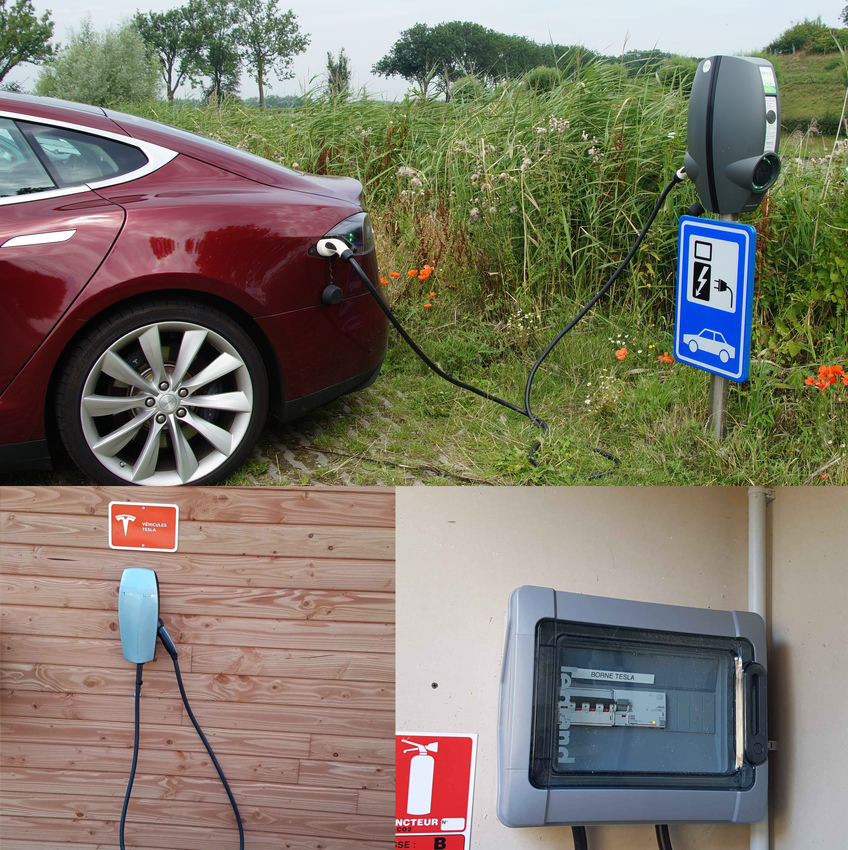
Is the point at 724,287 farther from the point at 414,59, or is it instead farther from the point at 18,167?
the point at 18,167

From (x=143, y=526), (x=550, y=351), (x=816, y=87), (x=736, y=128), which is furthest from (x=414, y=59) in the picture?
(x=143, y=526)

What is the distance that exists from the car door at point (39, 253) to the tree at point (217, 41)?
3.58ft

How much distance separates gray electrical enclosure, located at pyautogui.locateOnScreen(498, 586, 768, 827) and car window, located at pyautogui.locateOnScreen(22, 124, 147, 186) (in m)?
1.46

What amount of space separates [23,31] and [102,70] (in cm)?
25

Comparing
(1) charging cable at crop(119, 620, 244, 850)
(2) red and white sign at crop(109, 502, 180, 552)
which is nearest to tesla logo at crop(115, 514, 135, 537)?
(2) red and white sign at crop(109, 502, 180, 552)

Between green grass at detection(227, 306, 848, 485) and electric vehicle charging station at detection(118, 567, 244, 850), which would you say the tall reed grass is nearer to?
green grass at detection(227, 306, 848, 485)

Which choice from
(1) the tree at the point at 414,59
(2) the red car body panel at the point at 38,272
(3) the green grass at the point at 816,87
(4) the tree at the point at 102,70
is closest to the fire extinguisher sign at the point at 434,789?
(2) the red car body panel at the point at 38,272

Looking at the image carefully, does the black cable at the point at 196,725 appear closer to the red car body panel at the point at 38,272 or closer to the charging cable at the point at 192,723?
the charging cable at the point at 192,723

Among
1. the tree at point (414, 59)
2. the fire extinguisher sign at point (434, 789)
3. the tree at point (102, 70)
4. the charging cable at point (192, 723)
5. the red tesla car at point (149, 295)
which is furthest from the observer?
the tree at point (414, 59)

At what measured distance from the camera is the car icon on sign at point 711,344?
2.22 meters

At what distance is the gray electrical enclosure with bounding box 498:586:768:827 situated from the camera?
69.3 inches

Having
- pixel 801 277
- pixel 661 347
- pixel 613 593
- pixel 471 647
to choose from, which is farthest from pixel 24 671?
pixel 801 277

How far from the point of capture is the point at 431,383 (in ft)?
9.12

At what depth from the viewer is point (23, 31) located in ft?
8.32
